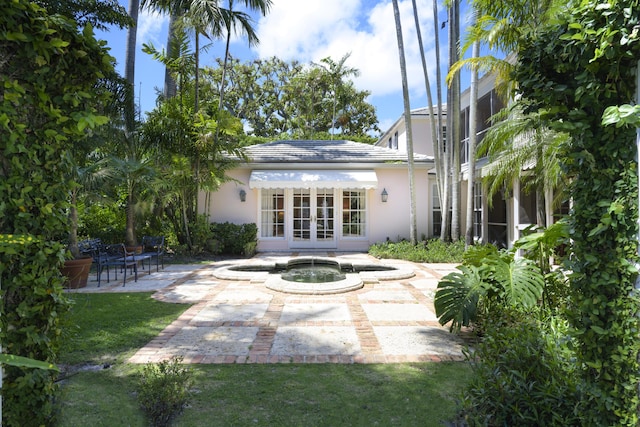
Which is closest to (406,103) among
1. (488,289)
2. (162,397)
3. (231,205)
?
(231,205)

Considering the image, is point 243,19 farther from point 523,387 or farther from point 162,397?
point 523,387

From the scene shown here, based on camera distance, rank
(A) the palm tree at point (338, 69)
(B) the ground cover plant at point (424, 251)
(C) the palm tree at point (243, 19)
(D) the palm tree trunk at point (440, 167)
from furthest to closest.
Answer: (A) the palm tree at point (338, 69), (D) the palm tree trunk at point (440, 167), (C) the palm tree at point (243, 19), (B) the ground cover plant at point (424, 251)

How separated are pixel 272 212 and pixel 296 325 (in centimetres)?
1267

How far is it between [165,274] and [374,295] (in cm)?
723

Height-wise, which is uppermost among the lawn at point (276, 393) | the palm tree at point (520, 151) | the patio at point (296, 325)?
the palm tree at point (520, 151)

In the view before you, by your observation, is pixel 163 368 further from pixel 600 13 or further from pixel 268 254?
pixel 268 254

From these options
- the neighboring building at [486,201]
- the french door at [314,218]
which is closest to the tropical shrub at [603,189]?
the neighboring building at [486,201]

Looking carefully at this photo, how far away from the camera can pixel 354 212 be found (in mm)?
19672

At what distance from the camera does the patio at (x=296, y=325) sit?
5836 mm

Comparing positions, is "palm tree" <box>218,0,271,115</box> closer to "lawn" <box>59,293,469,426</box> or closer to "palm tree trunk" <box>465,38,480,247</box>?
"palm tree trunk" <box>465,38,480,247</box>

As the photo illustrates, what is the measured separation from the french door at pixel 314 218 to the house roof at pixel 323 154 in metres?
1.66

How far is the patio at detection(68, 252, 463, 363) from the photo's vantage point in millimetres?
5836

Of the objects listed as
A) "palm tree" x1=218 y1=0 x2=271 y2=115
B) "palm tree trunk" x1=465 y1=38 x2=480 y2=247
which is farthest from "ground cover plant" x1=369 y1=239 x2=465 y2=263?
"palm tree" x1=218 y1=0 x2=271 y2=115

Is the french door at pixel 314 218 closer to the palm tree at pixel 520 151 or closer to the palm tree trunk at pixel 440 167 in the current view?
the palm tree trunk at pixel 440 167
